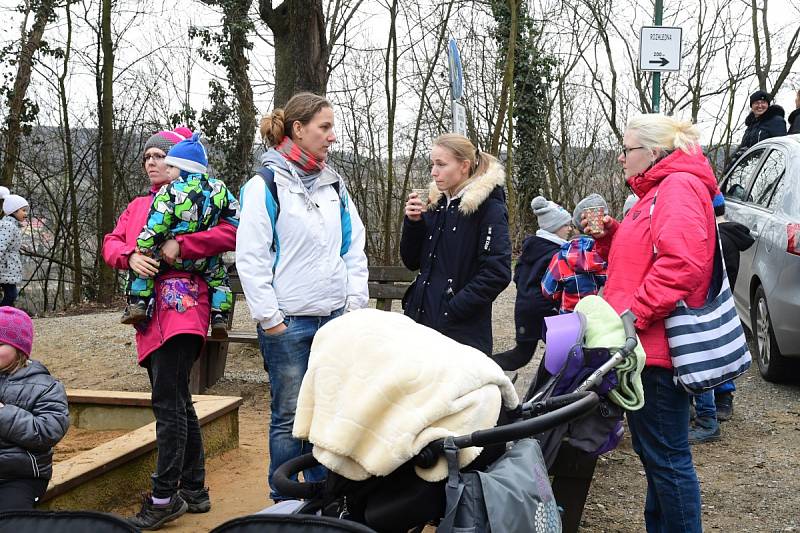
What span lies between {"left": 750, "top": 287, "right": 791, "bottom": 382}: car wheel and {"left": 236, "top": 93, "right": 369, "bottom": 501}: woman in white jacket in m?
4.12

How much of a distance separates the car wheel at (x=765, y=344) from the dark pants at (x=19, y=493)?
17.8ft

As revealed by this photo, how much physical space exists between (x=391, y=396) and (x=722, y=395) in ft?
15.2

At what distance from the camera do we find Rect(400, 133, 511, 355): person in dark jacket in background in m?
4.40

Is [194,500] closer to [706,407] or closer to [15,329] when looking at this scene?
[15,329]

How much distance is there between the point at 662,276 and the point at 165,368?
7.54ft

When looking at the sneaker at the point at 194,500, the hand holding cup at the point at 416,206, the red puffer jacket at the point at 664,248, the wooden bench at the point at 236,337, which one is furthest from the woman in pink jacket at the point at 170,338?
the wooden bench at the point at 236,337

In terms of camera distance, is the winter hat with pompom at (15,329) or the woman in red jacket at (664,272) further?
the winter hat with pompom at (15,329)

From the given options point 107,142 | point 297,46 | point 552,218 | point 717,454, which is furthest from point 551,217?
point 107,142

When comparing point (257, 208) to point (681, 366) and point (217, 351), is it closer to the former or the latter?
point (681, 366)

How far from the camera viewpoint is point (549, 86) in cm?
2019

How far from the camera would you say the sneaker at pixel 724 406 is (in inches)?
247

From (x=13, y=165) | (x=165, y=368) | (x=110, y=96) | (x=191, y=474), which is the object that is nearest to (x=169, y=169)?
(x=165, y=368)

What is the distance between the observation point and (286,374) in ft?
13.2

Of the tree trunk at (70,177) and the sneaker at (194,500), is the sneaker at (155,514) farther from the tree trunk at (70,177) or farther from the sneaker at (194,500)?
the tree trunk at (70,177)
